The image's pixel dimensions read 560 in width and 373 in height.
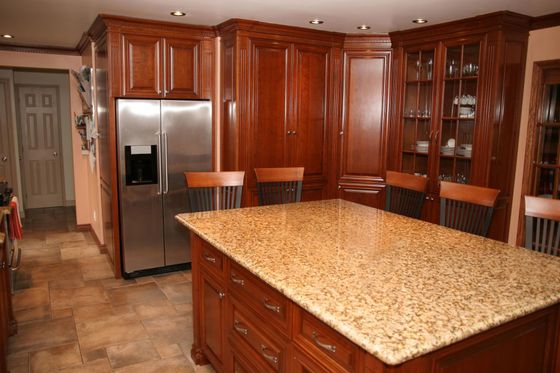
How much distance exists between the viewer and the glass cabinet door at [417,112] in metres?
4.39

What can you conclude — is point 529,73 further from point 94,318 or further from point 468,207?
point 94,318

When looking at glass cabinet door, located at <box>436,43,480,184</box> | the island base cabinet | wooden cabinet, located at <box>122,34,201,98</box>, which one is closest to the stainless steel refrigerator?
wooden cabinet, located at <box>122,34,201,98</box>

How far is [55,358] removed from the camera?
288 cm

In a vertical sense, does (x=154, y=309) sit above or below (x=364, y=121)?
below

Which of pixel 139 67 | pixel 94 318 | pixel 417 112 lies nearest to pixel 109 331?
pixel 94 318

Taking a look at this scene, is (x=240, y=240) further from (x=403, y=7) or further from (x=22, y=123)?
(x=22, y=123)

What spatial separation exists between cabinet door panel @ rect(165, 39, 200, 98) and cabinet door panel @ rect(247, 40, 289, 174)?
0.59 metres

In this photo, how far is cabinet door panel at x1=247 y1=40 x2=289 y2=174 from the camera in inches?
166

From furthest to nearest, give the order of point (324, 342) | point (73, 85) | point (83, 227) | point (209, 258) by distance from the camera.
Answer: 1. point (83, 227)
2. point (73, 85)
3. point (209, 258)
4. point (324, 342)

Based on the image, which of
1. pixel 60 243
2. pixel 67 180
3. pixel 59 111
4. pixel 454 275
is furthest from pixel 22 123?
pixel 454 275

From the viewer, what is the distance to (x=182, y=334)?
3.21 m

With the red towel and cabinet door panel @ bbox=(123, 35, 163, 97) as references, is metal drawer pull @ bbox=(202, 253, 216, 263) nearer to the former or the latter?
the red towel

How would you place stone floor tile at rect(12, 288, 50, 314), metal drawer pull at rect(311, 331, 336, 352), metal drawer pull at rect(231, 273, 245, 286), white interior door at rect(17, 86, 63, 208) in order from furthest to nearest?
white interior door at rect(17, 86, 63, 208)
stone floor tile at rect(12, 288, 50, 314)
metal drawer pull at rect(231, 273, 245, 286)
metal drawer pull at rect(311, 331, 336, 352)

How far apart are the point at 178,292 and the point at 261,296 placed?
2293 mm
